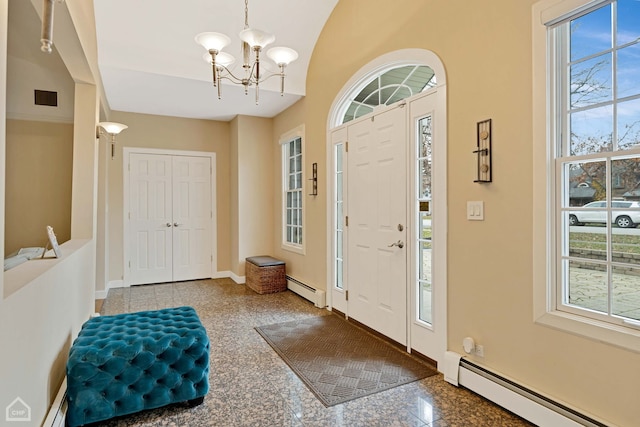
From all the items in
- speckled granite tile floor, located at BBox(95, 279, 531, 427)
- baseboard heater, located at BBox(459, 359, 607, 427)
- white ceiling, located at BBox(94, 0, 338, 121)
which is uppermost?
white ceiling, located at BBox(94, 0, 338, 121)

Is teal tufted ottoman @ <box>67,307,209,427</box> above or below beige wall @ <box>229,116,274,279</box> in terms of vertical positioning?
below

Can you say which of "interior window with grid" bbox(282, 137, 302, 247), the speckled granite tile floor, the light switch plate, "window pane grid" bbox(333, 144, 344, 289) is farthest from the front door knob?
"interior window with grid" bbox(282, 137, 302, 247)

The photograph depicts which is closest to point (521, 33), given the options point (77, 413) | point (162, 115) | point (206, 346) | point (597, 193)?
point (597, 193)

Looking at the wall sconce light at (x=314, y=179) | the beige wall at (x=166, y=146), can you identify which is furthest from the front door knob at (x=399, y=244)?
the beige wall at (x=166, y=146)

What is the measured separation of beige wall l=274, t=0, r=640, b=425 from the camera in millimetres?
1835

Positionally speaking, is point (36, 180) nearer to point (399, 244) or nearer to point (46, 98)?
point (46, 98)

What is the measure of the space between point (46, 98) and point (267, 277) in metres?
3.33

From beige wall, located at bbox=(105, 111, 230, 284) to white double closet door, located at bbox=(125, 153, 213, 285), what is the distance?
0.14 metres

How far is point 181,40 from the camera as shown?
388cm

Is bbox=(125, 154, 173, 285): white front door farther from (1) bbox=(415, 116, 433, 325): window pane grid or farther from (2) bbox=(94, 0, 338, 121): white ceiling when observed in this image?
(1) bbox=(415, 116, 433, 325): window pane grid

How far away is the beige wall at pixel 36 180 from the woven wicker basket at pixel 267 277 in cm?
231

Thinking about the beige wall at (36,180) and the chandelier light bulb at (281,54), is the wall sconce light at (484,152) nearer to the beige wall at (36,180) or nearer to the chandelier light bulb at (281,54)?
the chandelier light bulb at (281,54)

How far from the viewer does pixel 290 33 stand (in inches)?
164

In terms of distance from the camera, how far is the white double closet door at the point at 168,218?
18.2 ft
